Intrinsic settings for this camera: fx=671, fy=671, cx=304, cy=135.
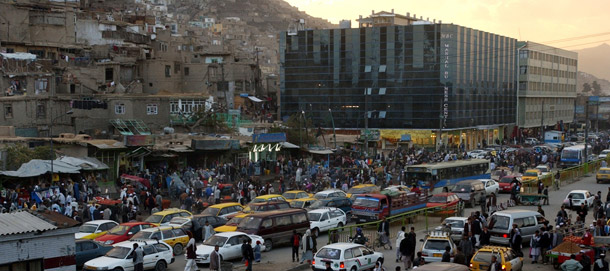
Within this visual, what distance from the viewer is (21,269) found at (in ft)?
54.0

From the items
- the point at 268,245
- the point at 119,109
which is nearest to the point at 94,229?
the point at 268,245

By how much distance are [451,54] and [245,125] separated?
28.4 m

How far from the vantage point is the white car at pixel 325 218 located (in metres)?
26.4

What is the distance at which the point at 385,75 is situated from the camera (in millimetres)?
73250

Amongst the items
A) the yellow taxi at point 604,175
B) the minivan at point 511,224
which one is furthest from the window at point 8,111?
the yellow taxi at point 604,175

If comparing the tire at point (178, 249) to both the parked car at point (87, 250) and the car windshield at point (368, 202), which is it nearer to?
the parked car at point (87, 250)

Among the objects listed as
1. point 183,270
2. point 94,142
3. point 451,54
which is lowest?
point 183,270

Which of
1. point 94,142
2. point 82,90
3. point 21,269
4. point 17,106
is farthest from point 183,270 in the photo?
point 82,90

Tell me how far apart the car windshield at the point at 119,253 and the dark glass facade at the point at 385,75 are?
170 ft

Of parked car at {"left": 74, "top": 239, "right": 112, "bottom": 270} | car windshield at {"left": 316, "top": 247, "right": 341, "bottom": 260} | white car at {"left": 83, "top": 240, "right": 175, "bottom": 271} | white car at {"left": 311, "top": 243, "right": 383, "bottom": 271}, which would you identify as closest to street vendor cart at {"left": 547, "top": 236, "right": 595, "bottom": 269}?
white car at {"left": 311, "top": 243, "right": 383, "bottom": 271}

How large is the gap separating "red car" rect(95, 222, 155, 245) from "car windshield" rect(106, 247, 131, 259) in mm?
2516

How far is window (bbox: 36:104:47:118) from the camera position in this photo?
44.9 m

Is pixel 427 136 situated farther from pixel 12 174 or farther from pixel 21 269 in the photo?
pixel 21 269

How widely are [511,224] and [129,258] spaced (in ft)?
40.9
